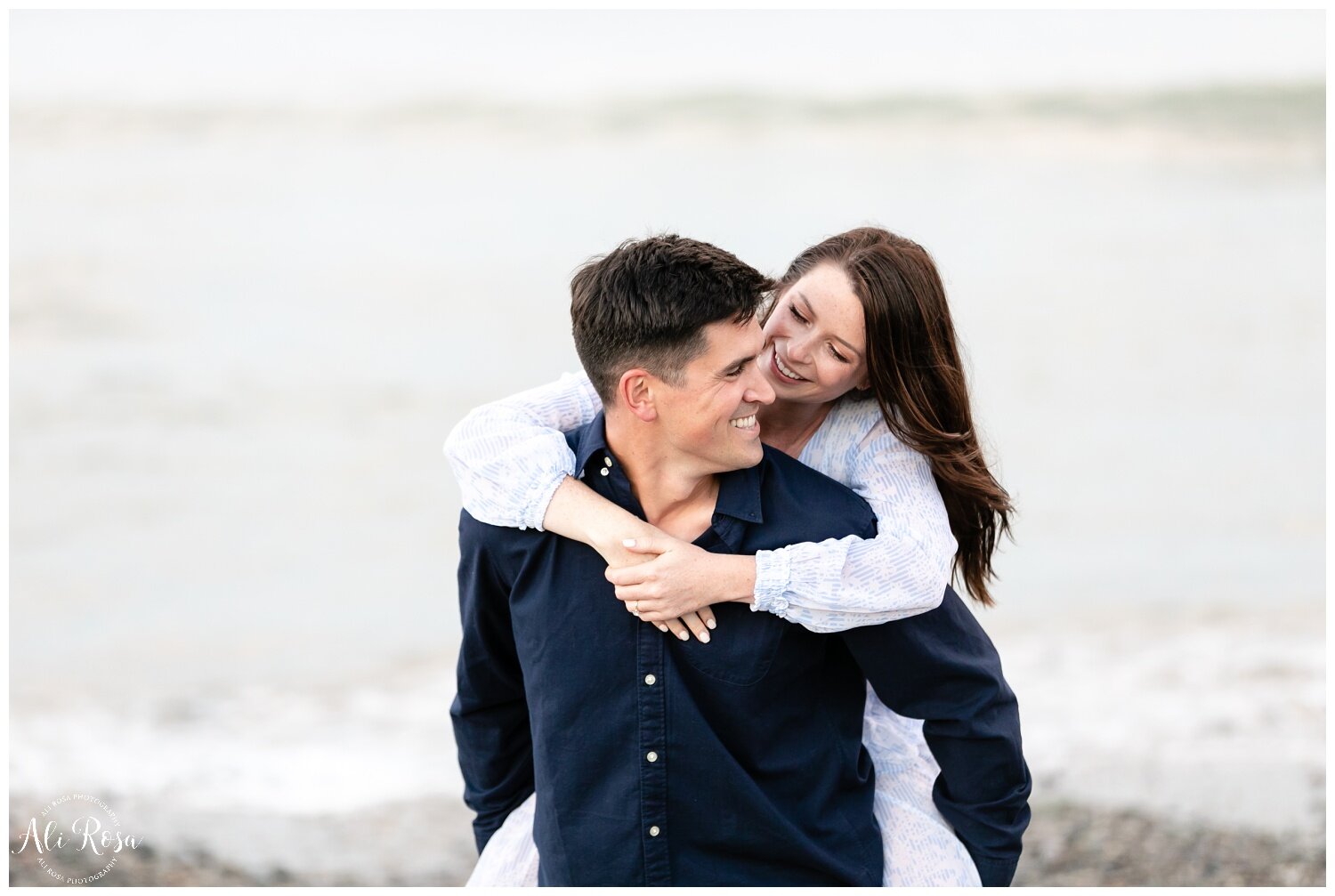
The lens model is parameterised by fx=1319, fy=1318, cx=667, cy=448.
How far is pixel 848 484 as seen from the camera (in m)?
2.47

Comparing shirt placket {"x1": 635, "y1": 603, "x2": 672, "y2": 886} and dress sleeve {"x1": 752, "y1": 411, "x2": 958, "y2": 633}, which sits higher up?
dress sleeve {"x1": 752, "y1": 411, "x2": 958, "y2": 633}

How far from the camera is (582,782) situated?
2254 mm

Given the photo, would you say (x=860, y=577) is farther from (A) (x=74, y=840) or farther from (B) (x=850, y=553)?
(A) (x=74, y=840)

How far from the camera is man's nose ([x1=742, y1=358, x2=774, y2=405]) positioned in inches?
85.6

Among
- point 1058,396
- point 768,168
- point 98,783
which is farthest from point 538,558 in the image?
point 768,168

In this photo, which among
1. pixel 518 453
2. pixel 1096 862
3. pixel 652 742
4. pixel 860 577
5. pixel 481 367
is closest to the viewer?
pixel 860 577

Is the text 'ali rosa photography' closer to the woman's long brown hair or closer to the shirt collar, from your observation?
the shirt collar

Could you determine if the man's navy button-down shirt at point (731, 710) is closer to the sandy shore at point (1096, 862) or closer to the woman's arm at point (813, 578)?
the woman's arm at point (813, 578)

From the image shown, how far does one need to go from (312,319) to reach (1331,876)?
947 cm

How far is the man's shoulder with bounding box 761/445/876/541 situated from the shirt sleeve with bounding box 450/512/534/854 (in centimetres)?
51

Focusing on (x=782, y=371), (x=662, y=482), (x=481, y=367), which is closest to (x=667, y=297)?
(x=662, y=482)

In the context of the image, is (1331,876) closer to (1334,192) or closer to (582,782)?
(1334,192)

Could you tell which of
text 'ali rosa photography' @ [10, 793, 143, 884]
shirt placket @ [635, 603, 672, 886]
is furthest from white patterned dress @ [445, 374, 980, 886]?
text 'ali rosa photography' @ [10, 793, 143, 884]

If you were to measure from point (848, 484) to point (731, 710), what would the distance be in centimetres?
51
